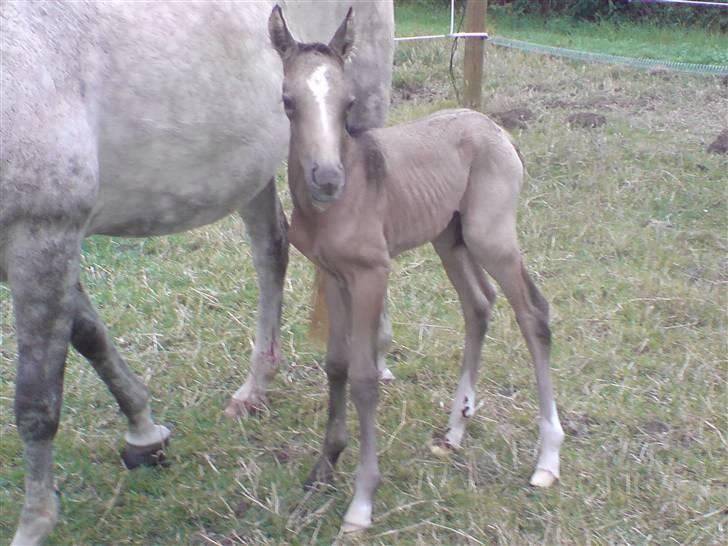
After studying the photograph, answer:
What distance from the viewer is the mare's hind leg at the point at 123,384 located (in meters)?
3.14

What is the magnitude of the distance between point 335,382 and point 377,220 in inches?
22.1

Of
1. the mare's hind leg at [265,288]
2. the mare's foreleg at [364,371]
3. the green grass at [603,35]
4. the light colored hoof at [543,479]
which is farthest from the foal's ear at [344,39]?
the green grass at [603,35]

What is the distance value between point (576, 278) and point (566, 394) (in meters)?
1.10

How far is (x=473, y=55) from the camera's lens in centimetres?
679

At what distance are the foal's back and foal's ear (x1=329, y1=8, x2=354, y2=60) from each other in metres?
0.36

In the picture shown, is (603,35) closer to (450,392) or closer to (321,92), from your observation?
(450,392)

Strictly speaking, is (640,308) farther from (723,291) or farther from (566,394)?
(566,394)

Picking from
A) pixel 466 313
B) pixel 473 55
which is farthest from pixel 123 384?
pixel 473 55

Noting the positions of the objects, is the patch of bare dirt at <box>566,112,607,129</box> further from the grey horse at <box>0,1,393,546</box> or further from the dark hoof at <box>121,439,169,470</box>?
the dark hoof at <box>121,439,169,470</box>

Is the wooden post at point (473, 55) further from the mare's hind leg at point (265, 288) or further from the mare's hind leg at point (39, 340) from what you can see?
the mare's hind leg at point (39, 340)

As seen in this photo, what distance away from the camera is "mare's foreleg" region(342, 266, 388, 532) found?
2750 mm

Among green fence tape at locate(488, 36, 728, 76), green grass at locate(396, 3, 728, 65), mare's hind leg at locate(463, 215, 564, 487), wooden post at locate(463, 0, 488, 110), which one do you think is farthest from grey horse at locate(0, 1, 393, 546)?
green grass at locate(396, 3, 728, 65)

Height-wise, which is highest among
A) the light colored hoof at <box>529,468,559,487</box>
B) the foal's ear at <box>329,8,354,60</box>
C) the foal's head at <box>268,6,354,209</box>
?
the foal's ear at <box>329,8,354,60</box>

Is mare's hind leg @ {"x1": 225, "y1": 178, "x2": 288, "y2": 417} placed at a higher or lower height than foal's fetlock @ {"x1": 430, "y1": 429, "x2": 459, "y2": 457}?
higher
